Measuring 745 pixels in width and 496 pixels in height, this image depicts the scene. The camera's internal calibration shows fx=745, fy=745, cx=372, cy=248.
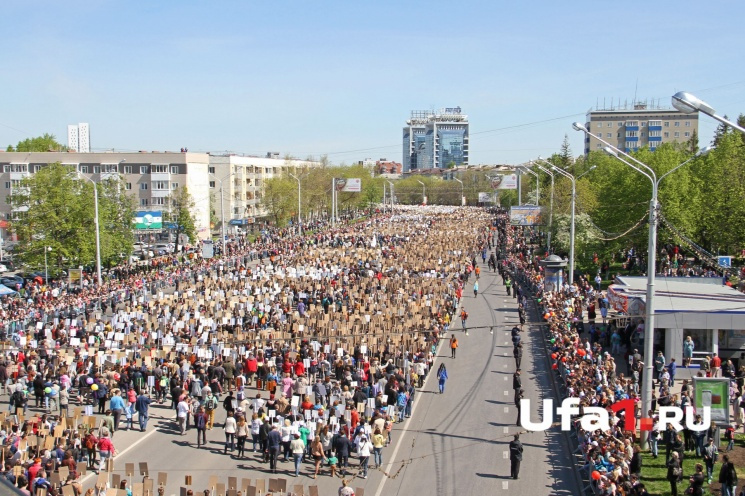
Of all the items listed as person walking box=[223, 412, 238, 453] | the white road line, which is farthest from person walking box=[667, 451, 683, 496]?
the white road line

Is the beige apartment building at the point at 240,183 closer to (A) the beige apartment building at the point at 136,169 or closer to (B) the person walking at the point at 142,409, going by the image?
(A) the beige apartment building at the point at 136,169

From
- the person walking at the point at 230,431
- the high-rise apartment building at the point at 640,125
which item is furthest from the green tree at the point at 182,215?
the high-rise apartment building at the point at 640,125

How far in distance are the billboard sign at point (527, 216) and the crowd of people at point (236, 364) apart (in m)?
15.9

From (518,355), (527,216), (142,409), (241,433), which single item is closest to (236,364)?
(142,409)

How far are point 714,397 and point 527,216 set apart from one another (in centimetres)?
3897

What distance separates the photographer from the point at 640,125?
471 feet

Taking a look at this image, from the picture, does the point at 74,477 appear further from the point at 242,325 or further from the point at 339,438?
the point at 242,325

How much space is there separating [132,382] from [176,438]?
113 inches

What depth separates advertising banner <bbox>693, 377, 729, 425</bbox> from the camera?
48.9 feet

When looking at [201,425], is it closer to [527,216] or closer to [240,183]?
[527,216]

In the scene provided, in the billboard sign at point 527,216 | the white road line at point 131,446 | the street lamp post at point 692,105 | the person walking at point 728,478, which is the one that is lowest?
the white road line at point 131,446

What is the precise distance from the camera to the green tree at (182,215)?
2542 inches

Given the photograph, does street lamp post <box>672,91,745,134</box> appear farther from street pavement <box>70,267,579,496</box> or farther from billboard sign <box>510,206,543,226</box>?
billboard sign <box>510,206,543,226</box>

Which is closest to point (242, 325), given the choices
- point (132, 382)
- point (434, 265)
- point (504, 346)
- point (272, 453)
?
point (132, 382)
